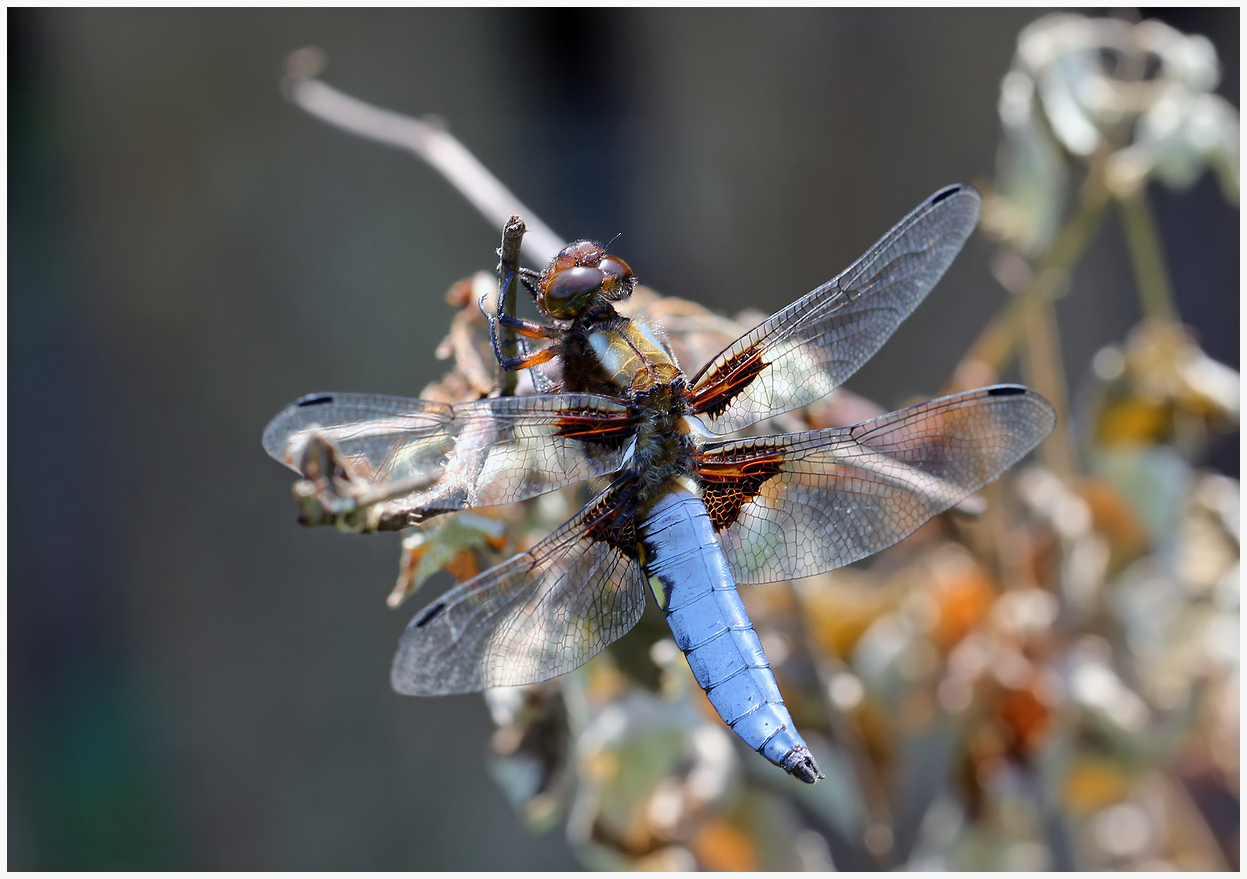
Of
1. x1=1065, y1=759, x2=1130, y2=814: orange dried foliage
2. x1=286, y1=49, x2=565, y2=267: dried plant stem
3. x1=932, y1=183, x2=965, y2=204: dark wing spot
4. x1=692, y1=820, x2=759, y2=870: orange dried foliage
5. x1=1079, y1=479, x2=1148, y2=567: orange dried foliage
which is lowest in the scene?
x1=1065, y1=759, x2=1130, y2=814: orange dried foliage

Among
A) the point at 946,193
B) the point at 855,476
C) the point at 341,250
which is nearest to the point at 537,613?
the point at 855,476

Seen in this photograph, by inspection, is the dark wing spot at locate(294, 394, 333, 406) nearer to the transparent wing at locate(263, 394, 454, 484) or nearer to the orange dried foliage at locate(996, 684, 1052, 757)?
the transparent wing at locate(263, 394, 454, 484)

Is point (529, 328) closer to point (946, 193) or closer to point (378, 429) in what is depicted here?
point (378, 429)

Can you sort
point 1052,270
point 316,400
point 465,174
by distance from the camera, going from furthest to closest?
point 1052,270
point 465,174
point 316,400

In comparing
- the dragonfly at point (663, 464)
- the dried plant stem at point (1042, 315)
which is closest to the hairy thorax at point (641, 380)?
the dragonfly at point (663, 464)

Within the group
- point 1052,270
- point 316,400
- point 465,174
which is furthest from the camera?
point 1052,270

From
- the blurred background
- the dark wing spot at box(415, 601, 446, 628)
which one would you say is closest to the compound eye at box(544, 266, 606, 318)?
the dark wing spot at box(415, 601, 446, 628)

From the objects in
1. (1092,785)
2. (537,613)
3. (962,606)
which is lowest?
(1092,785)
